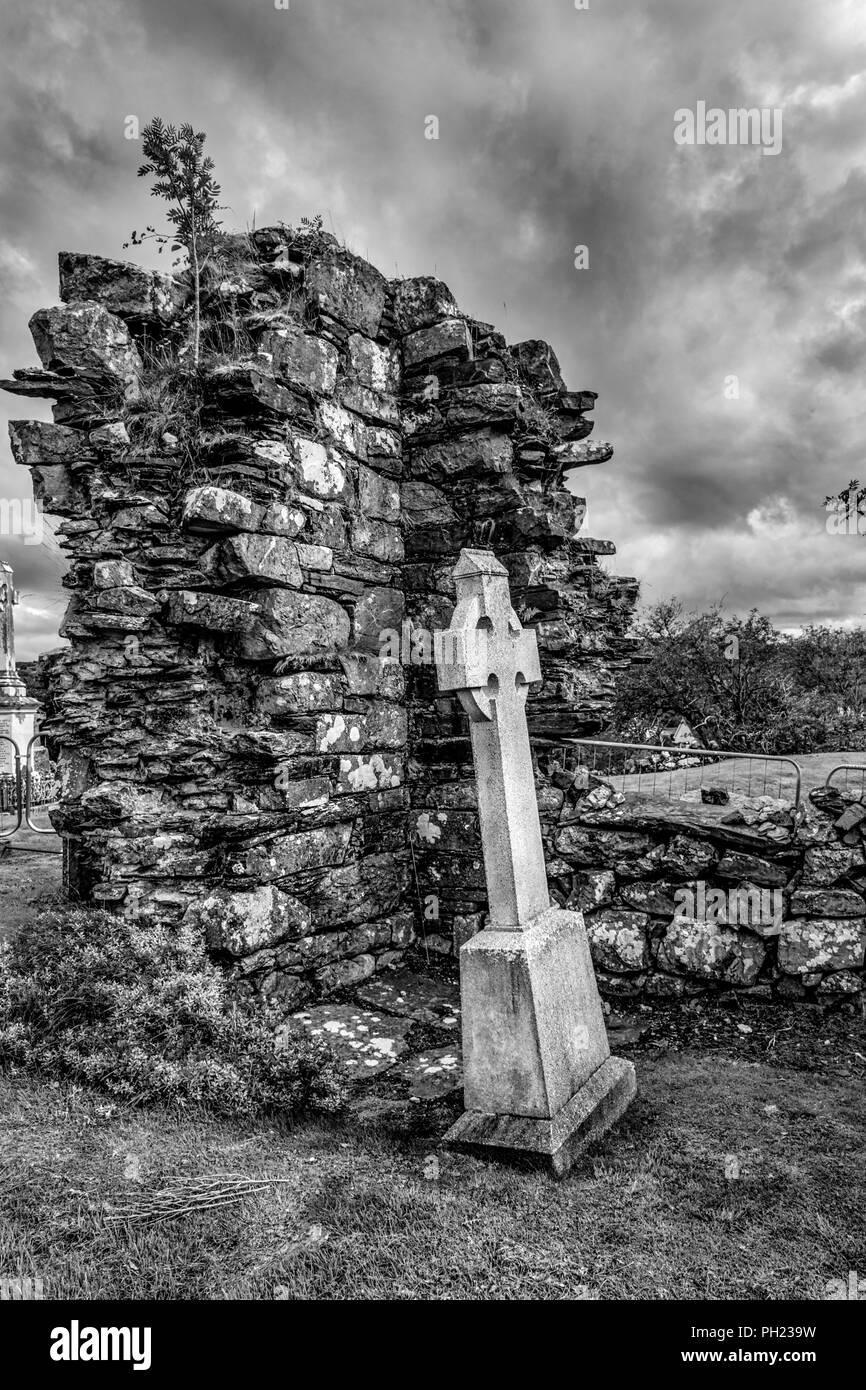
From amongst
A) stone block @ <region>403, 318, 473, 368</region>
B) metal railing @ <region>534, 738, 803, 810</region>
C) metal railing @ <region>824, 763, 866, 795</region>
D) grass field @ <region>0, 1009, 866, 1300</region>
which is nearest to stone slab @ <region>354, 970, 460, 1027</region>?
grass field @ <region>0, 1009, 866, 1300</region>

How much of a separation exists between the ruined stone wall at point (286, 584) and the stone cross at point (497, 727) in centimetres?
154

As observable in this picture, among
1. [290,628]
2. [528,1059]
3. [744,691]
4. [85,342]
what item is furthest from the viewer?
[744,691]

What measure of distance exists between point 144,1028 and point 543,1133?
191 centimetres

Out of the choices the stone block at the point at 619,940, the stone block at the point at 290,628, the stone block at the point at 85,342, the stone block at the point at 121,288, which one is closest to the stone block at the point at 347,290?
the stone block at the point at 121,288

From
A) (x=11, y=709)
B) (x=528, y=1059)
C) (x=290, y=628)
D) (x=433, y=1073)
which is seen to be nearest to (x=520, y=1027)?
(x=528, y=1059)

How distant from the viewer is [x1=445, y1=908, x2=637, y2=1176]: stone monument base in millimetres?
3627

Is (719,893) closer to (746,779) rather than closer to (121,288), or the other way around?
(746,779)

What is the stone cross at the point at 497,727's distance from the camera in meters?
4.13

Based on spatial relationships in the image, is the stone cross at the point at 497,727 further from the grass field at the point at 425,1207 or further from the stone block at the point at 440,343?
the stone block at the point at 440,343

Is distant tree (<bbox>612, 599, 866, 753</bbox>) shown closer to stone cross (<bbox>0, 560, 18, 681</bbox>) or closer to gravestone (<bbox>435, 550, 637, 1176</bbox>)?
gravestone (<bbox>435, 550, 637, 1176</bbox>)

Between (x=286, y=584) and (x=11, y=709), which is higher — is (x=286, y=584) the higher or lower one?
the higher one

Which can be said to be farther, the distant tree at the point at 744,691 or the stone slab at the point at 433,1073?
the distant tree at the point at 744,691

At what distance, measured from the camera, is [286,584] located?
5.44m

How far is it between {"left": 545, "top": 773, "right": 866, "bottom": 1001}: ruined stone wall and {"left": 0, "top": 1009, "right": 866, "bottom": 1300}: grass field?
122cm
